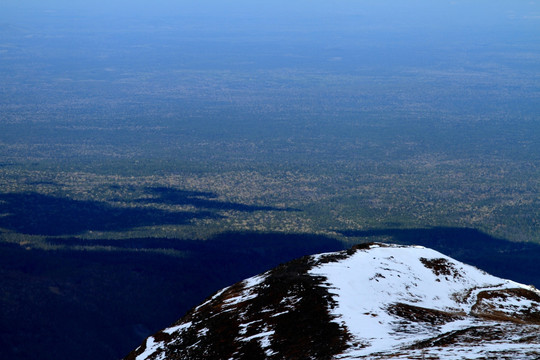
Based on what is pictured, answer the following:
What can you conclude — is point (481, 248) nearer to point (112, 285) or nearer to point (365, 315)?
point (112, 285)

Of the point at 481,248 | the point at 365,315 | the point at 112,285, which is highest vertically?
the point at 365,315

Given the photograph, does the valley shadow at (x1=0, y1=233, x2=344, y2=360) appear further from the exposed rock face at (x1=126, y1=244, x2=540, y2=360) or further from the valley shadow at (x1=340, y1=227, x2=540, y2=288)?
the exposed rock face at (x1=126, y1=244, x2=540, y2=360)

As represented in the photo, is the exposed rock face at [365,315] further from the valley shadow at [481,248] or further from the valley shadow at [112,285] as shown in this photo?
the valley shadow at [481,248]

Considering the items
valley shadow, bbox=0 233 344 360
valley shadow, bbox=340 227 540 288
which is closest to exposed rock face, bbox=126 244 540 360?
valley shadow, bbox=0 233 344 360

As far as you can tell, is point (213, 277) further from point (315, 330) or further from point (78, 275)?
point (315, 330)

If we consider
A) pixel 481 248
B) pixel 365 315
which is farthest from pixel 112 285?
pixel 365 315

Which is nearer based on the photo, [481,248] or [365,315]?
[365,315]
